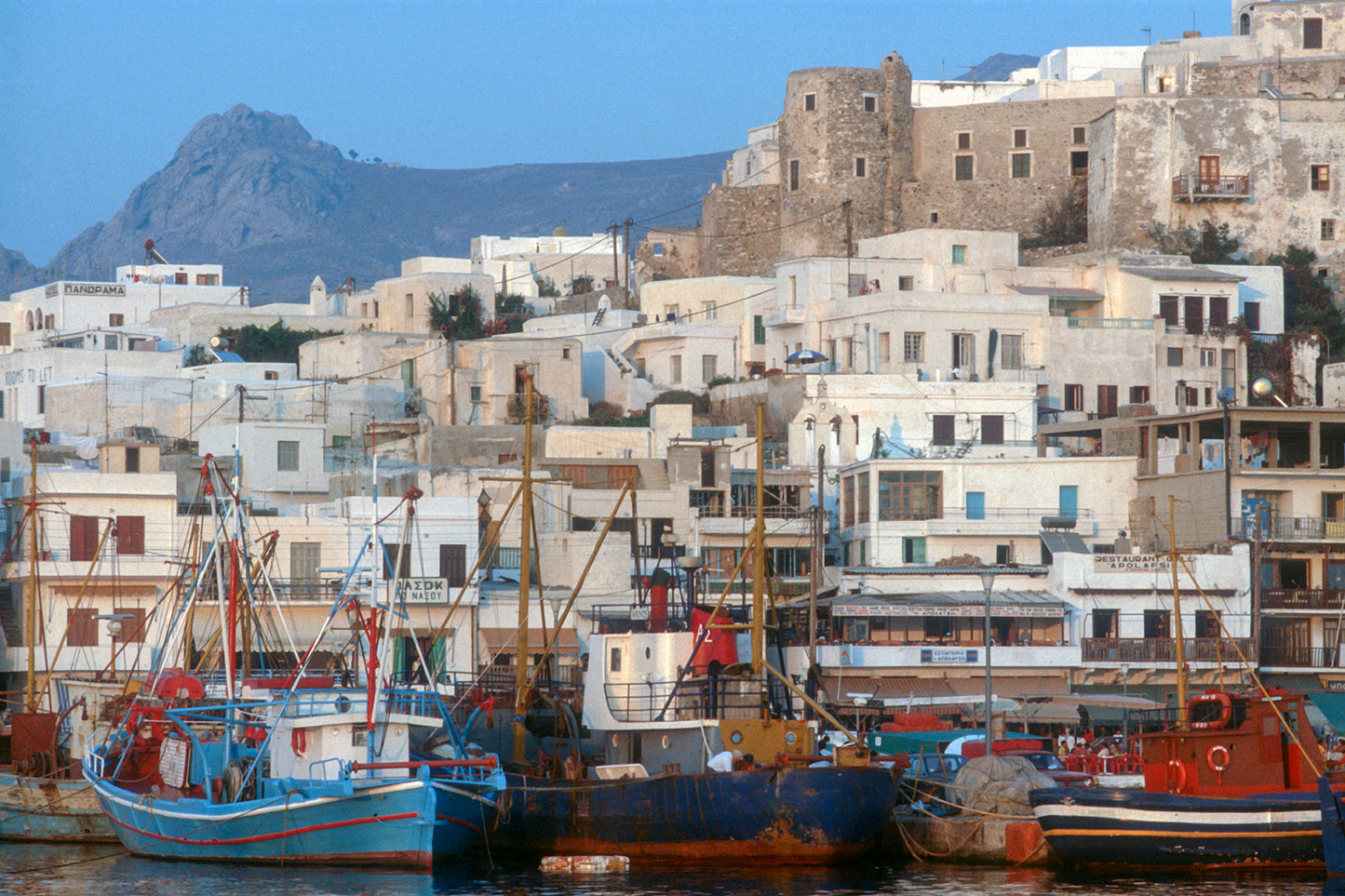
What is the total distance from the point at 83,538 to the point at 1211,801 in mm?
27809

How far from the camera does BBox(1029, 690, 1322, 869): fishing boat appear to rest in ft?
103

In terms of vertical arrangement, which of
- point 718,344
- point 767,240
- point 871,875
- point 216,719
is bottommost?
Answer: point 871,875

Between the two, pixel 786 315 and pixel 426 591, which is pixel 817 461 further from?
pixel 426 591

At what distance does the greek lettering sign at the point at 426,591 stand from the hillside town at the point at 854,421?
0.27 metres

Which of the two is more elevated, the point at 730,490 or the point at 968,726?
the point at 730,490

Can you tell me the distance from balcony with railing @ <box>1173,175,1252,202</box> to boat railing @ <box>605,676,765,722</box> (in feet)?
150

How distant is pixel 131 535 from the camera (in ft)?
158

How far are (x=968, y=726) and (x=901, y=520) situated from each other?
994 cm

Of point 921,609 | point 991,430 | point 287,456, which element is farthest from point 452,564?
point 991,430

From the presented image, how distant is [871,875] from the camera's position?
107 feet

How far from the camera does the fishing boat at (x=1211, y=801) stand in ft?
103

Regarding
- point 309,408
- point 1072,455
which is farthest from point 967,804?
point 309,408

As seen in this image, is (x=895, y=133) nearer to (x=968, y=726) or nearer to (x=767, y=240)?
(x=767, y=240)

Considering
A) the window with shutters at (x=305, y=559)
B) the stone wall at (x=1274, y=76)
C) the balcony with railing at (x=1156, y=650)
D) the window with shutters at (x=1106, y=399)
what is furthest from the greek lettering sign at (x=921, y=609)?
the stone wall at (x=1274, y=76)
